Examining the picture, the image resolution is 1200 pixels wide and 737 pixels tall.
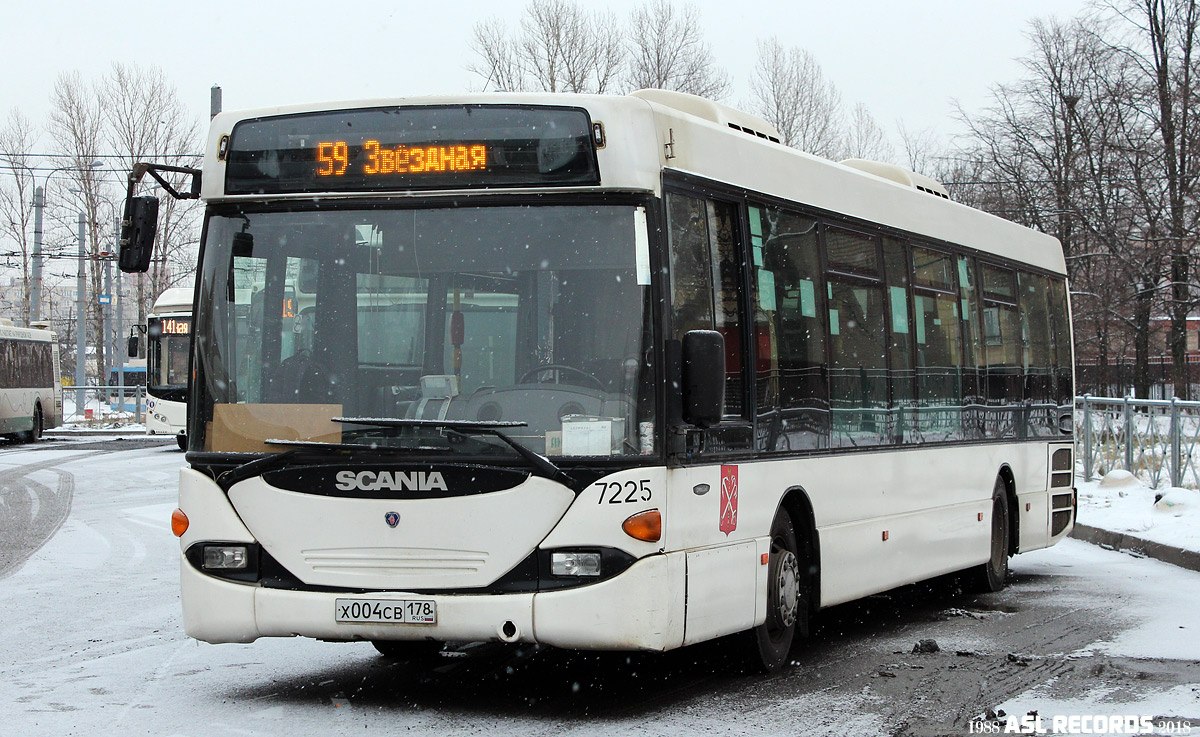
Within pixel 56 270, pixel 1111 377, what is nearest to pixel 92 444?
pixel 56 270

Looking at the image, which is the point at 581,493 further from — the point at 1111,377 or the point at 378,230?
the point at 1111,377

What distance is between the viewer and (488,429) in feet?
21.9

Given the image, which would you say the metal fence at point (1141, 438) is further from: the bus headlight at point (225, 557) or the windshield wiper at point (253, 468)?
the bus headlight at point (225, 557)

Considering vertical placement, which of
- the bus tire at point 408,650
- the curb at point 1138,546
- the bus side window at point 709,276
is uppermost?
the bus side window at point 709,276

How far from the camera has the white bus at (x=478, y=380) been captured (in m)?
6.64

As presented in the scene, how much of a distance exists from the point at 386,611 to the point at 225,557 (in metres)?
0.91

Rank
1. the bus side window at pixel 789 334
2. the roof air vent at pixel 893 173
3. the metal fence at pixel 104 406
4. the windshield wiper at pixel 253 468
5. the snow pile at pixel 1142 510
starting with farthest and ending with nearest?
the metal fence at pixel 104 406, the snow pile at pixel 1142 510, the roof air vent at pixel 893 173, the bus side window at pixel 789 334, the windshield wiper at pixel 253 468

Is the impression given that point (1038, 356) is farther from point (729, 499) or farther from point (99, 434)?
point (99, 434)

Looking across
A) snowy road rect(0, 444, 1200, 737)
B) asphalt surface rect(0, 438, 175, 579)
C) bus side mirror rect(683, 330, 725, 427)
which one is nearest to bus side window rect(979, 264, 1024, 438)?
snowy road rect(0, 444, 1200, 737)

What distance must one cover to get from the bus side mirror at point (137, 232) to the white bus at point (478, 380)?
13mm

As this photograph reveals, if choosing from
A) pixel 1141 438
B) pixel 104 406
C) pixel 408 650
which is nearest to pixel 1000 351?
pixel 408 650

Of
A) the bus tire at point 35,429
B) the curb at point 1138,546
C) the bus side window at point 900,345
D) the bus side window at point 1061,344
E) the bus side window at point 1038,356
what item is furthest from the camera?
the bus tire at point 35,429

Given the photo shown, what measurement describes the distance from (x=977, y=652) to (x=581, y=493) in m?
3.55

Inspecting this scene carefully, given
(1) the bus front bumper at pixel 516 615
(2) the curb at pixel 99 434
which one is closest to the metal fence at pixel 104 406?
(2) the curb at pixel 99 434
